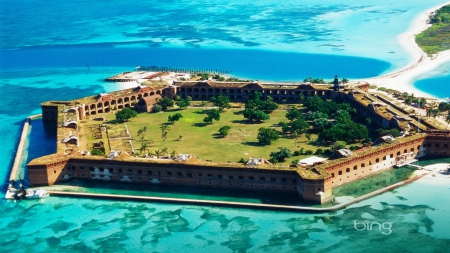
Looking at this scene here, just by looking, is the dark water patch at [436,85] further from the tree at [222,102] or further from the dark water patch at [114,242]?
the dark water patch at [114,242]

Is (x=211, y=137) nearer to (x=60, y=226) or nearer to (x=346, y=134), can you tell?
(x=346, y=134)

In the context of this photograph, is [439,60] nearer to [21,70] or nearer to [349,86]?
[349,86]

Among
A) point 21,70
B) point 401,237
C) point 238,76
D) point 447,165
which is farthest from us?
point 21,70

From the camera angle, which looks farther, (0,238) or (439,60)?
(439,60)

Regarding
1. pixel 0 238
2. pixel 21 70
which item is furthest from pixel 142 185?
pixel 21 70

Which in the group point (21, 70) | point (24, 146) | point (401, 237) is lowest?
point (401, 237)

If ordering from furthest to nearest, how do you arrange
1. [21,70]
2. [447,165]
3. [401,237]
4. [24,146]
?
1. [21,70]
2. [24,146]
3. [447,165]
4. [401,237]

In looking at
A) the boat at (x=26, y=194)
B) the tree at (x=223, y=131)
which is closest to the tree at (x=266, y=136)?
the tree at (x=223, y=131)

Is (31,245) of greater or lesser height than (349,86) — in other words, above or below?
below
